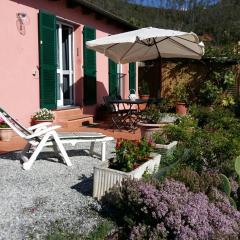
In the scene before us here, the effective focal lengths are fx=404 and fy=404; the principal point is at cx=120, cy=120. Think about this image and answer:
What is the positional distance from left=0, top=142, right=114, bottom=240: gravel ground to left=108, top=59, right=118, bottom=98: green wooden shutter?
269 inches

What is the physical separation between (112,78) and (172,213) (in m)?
9.62

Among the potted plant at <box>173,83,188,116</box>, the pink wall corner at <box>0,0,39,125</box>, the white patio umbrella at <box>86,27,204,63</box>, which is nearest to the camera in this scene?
the pink wall corner at <box>0,0,39,125</box>

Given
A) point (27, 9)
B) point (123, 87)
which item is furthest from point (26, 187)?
point (123, 87)

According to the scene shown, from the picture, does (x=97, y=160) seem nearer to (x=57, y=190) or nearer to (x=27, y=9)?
(x=57, y=190)

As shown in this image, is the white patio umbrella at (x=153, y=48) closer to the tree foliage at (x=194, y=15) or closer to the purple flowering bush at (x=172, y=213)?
the purple flowering bush at (x=172, y=213)


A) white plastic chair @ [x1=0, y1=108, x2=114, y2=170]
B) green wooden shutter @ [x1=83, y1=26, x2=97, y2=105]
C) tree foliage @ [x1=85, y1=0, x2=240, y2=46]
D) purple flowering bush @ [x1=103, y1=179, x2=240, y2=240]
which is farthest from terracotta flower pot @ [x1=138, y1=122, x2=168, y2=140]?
tree foliage @ [x1=85, y1=0, x2=240, y2=46]

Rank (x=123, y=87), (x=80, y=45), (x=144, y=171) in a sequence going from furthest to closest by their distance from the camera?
1. (x=123, y=87)
2. (x=80, y=45)
3. (x=144, y=171)

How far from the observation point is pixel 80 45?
10.6 metres

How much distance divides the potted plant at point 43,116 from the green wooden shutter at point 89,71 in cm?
224

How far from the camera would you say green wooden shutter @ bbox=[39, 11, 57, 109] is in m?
8.67

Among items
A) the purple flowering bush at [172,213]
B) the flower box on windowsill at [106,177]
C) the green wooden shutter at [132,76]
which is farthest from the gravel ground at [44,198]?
Result: the green wooden shutter at [132,76]

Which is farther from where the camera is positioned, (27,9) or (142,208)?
(27,9)

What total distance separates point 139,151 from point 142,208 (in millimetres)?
1337

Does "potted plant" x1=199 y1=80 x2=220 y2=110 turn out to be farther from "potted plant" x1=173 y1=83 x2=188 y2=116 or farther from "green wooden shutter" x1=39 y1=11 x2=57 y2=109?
"green wooden shutter" x1=39 y1=11 x2=57 y2=109
